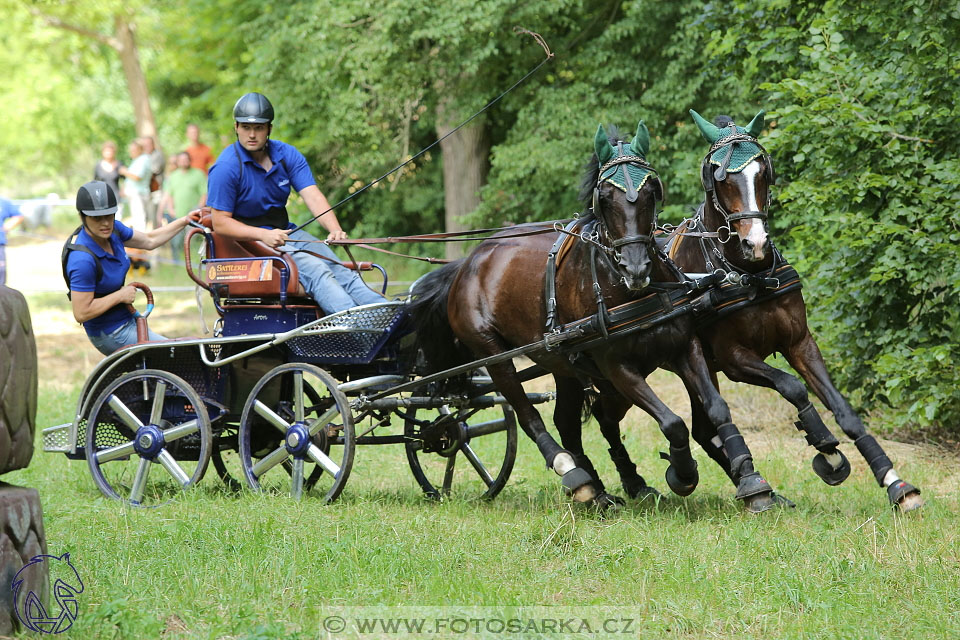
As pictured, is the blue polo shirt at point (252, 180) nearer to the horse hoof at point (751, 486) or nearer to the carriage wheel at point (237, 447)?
the carriage wheel at point (237, 447)

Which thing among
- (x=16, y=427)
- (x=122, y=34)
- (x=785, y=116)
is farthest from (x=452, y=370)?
(x=122, y=34)

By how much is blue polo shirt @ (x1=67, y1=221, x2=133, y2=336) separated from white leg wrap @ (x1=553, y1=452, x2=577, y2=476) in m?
3.06

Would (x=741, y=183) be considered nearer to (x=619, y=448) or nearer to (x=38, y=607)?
(x=619, y=448)

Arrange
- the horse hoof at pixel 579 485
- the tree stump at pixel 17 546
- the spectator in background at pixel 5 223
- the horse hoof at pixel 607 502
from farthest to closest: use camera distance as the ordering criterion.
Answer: the spectator in background at pixel 5 223
the horse hoof at pixel 607 502
the horse hoof at pixel 579 485
the tree stump at pixel 17 546

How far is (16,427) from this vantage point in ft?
13.7

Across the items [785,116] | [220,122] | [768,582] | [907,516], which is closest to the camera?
[768,582]

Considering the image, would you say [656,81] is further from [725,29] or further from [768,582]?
[768,582]

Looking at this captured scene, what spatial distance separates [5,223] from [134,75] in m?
15.8

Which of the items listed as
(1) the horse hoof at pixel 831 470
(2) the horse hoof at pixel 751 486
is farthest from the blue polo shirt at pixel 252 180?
(1) the horse hoof at pixel 831 470

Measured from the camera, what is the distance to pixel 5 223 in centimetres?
1286

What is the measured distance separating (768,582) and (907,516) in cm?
149

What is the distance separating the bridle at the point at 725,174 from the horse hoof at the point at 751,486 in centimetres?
132

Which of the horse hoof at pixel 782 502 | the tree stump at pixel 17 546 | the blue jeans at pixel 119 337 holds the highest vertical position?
the blue jeans at pixel 119 337

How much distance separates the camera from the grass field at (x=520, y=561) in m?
4.47
